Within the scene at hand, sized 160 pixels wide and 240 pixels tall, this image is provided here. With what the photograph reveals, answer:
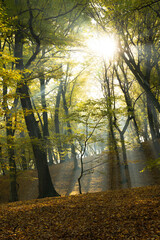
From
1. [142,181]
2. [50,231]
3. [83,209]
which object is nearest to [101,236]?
[50,231]

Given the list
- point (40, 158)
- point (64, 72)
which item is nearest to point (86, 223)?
point (40, 158)

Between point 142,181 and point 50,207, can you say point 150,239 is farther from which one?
point 142,181

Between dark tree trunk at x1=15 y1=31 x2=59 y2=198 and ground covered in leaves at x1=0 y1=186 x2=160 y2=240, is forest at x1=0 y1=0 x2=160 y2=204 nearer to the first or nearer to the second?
dark tree trunk at x1=15 y1=31 x2=59 y2=198

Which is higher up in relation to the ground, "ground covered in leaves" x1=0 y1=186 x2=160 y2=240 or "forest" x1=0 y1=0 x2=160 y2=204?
"forest" x1=0 y1=0 x2=160 y2=204

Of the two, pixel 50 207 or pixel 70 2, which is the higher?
pixel 70 2

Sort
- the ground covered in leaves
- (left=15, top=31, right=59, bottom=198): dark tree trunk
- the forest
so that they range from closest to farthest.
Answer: the ground covered in leaves → the forest → (left=15, top=31, right=59, bottom=198): dark tree trunk

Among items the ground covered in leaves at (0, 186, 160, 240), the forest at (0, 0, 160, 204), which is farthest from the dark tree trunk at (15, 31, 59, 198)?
the ground covered in leaves at (0, 186, 160, 240)

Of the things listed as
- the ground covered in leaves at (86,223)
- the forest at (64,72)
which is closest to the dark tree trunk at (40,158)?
the forest at (64,72)

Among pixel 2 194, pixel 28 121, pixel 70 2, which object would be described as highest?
pixel 70 2

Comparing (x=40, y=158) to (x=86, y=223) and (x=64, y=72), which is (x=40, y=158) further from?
(x=86, y=223)

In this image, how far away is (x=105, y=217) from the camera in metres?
3.84

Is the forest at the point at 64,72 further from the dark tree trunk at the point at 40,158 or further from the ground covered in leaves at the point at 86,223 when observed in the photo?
the ground covered in leaves at the point at 86,223

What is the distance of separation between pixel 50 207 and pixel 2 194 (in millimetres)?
10782

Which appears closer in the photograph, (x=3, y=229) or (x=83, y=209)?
(x=3, y=229)
